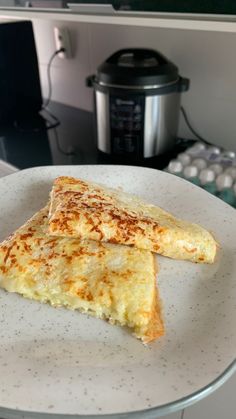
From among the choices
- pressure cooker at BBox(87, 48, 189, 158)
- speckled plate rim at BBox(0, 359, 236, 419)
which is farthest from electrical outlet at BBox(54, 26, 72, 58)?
speckled plate rim at BBox(0, 359, 236, 419)

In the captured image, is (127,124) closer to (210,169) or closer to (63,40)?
(210,169)

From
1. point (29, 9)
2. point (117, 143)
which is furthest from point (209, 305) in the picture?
point (29, 9)

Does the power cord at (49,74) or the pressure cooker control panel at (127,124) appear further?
the power cord at (49,74)

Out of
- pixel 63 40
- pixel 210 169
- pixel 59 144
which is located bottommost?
pixel 59 144

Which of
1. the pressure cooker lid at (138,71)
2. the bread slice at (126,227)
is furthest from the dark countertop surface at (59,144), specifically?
the bread slice at (126,227)

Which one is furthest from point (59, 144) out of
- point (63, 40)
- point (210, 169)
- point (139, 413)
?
point (139, 413)

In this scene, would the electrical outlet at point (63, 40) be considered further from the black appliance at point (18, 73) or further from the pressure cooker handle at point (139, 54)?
the pressure cooker handle at point (139, 54)

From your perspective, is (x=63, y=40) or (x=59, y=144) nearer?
(x=59, y=144)
